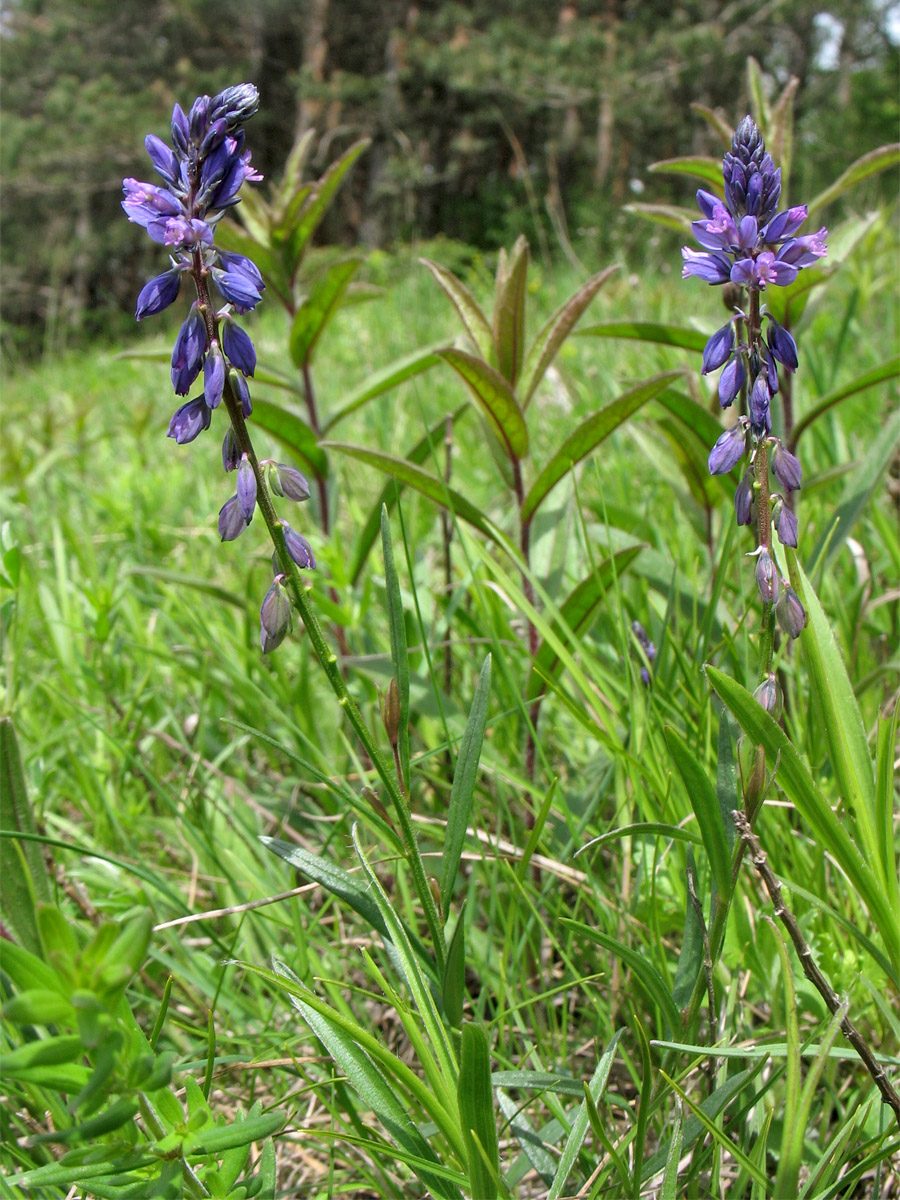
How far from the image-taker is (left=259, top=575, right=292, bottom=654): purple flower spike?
98 centimetres

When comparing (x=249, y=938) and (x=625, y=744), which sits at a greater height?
(x=625, y=744)

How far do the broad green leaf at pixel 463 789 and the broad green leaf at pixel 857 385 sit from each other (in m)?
1.05

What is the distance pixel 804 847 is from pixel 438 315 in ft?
19.6

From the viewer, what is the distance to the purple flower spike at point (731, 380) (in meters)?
0.98

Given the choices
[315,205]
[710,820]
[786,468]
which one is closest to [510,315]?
[315,205]

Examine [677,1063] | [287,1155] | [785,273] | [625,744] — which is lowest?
[287,1155]

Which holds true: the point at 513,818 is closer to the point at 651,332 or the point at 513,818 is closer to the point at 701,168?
the point at 651,332

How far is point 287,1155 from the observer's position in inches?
50.5

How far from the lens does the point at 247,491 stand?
968mm

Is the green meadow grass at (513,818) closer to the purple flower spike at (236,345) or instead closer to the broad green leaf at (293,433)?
the broad green leaf at (293,433)

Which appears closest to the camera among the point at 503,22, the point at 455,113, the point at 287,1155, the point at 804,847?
the point at 287,1155

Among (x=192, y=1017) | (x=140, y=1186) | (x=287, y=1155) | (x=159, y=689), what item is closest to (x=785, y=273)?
(x=140, y=1186)

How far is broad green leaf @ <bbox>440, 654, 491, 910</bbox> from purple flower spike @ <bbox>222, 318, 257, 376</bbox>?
0.42m

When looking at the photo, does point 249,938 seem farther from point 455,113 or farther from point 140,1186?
point 455,113
